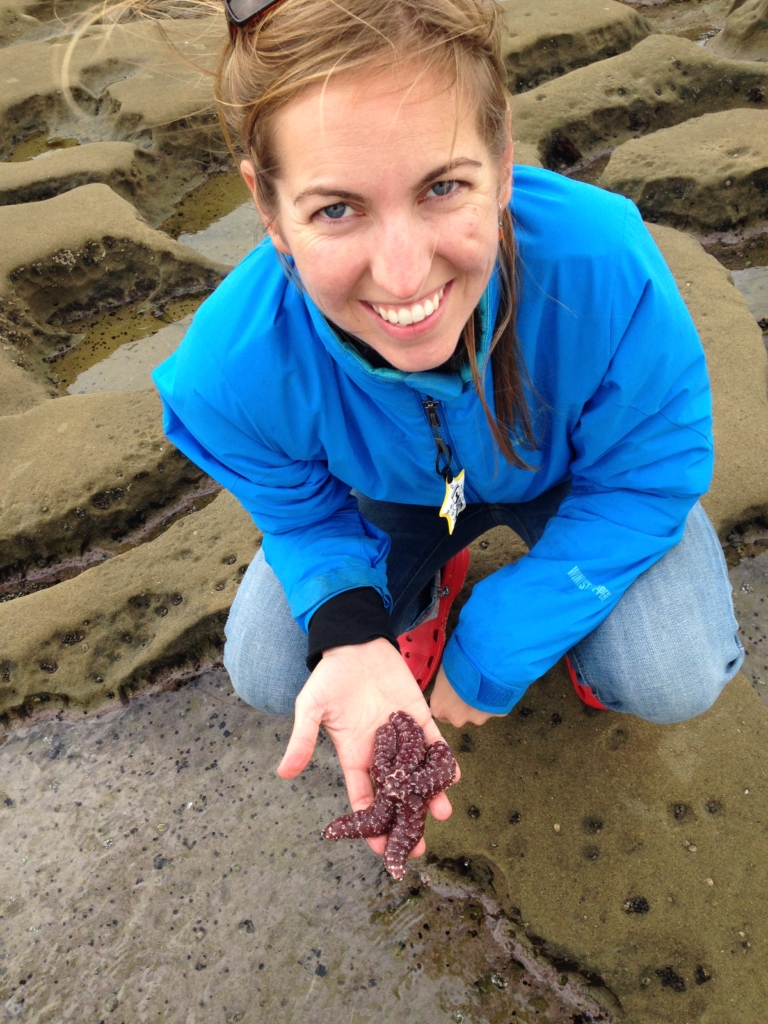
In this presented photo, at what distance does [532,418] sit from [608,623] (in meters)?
0.75

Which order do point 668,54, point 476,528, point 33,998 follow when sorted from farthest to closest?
1. point 668,54
2. point 476,528
3. point 33,998

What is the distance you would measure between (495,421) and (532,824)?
4.68ft

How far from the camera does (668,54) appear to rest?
6027 millimetres

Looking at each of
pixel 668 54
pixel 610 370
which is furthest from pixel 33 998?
pixel 668 54

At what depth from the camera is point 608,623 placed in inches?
100

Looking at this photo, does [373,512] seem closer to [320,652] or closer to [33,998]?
[320,652]

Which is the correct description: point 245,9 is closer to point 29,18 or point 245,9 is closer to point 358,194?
point 358,194

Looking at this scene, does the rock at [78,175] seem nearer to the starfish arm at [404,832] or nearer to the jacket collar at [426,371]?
the jacket collar at [426,371]

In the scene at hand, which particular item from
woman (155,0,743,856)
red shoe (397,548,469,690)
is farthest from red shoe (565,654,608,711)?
red shoe (397,548,469,690)

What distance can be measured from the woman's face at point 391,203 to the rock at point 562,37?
589cm

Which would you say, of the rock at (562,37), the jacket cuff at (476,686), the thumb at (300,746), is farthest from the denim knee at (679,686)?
the rock at (562,37)

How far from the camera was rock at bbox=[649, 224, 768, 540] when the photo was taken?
3.27 metres

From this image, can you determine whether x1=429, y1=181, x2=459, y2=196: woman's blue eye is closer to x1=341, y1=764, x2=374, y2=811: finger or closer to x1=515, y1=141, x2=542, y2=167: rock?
x1=341, y1=764, x2=374, y2=811: finger

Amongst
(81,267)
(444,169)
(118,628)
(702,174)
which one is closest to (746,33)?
(702,174)
